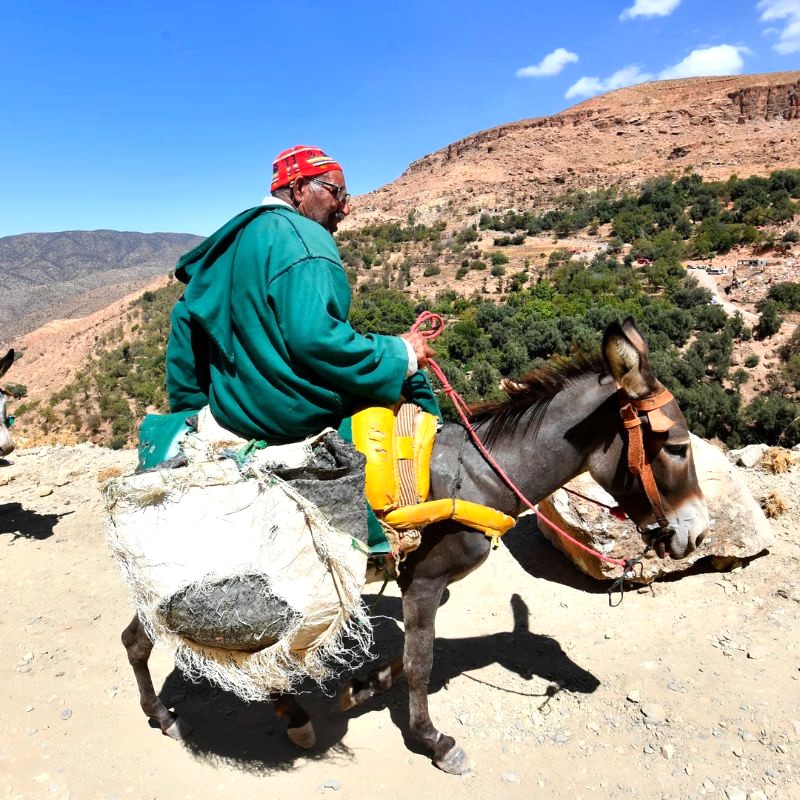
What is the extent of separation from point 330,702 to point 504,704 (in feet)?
3.70

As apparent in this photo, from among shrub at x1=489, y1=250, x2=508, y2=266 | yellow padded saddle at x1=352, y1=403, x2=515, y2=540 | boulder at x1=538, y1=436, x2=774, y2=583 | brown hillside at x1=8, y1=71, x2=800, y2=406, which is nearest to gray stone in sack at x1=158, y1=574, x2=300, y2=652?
yellow padded saddle at x1=352, y1=403, x2=515, y2=540

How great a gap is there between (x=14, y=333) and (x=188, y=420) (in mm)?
69364

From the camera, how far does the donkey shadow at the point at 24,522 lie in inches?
231

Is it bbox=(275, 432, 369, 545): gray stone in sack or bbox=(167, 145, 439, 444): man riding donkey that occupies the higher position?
bbox=(167, 145, 439, 444): man riding donkey

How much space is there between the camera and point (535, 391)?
2.68m

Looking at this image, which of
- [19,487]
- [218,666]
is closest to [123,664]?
[218,666]

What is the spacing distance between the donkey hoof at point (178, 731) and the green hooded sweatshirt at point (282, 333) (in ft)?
6.70

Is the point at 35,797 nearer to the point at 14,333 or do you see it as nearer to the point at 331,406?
the point at 331,406

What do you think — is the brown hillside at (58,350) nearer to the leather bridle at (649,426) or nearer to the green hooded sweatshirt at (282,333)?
the green hooded sweatshirt at (282,333)

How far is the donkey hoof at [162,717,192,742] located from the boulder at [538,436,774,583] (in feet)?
9.41

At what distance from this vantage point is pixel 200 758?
10.1 ft

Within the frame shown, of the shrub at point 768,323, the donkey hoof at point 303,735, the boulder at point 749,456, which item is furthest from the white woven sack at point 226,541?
the shrub at point 768,323

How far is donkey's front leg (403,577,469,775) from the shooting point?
275 cm

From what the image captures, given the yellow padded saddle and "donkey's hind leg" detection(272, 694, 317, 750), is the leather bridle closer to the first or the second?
the yellow padded saddle
